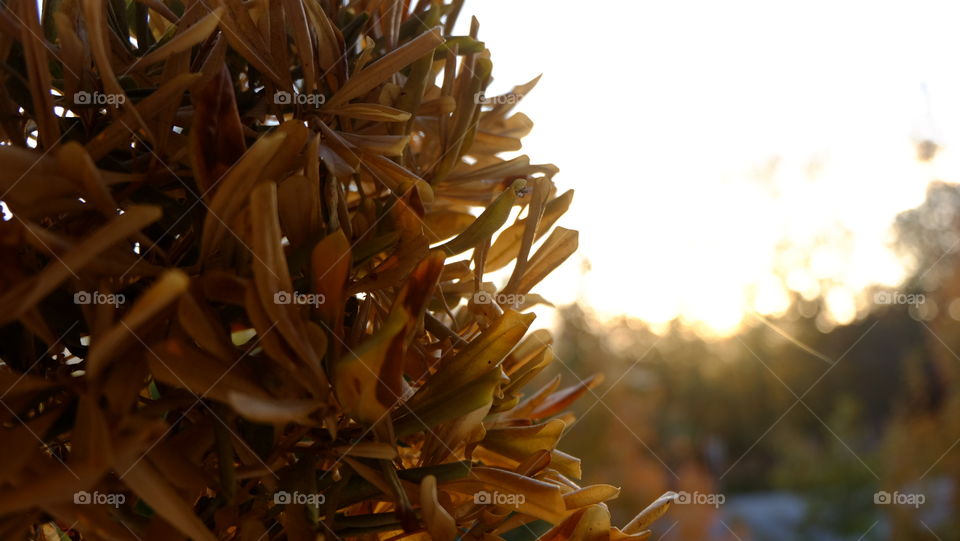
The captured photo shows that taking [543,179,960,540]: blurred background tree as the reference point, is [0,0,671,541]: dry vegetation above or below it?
above

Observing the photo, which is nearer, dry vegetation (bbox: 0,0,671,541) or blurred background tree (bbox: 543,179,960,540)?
dry vegetation (bbox: 0,0,671,541)

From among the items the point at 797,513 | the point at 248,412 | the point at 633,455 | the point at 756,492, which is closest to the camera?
the point at 248,412

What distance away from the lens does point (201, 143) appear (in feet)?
0.80

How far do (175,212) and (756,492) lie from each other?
22.9 feet

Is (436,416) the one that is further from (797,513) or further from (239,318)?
(797,513)

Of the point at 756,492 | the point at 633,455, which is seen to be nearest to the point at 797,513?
the point at 756,492

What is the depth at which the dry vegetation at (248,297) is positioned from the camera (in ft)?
0.72

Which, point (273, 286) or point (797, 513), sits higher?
point (273, 286)

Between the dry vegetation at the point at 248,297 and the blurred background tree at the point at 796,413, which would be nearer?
the dry vegetation at the point at 248,297

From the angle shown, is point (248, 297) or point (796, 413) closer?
point (248, 297)

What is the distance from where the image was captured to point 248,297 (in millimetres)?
223

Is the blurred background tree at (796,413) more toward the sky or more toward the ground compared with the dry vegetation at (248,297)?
more toward the ground

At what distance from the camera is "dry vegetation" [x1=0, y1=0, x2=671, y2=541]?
0.72 feet

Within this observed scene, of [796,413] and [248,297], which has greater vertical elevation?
[248,297]
